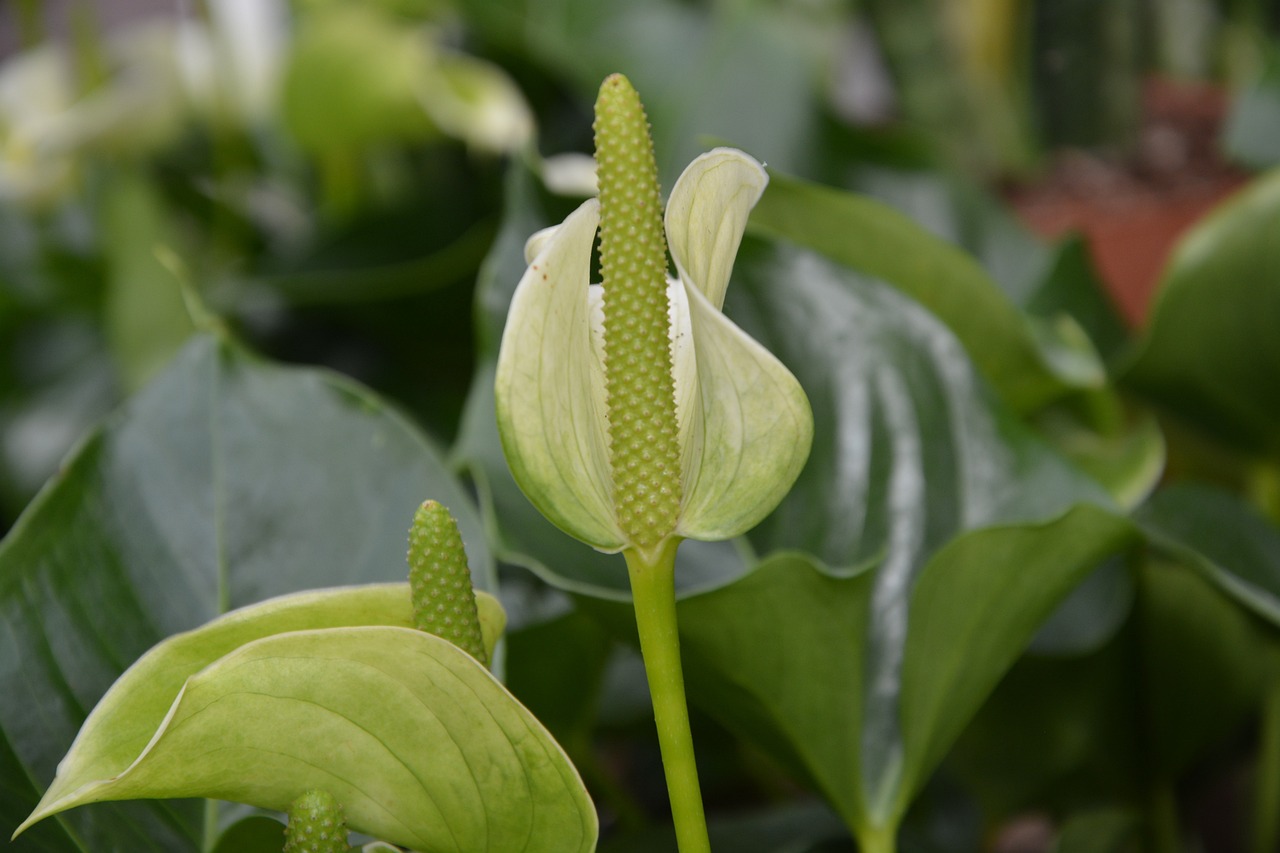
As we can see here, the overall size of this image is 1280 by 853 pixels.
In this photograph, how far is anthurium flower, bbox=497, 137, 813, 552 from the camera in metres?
0.22

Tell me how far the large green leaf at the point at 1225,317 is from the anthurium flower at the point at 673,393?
1.15ft

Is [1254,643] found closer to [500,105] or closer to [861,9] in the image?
[500,105]

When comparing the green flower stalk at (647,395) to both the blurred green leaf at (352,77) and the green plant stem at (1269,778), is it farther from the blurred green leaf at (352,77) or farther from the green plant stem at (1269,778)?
the blurred green leaf at (352,77)

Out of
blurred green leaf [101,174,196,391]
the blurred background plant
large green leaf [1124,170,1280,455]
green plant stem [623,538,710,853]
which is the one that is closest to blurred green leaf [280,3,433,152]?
the blurred background plant

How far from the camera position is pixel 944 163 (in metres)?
0.66

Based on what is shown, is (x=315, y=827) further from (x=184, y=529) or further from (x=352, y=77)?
(x=352, y=77)

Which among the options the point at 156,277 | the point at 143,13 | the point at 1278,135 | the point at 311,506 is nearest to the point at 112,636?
the point at 311,506

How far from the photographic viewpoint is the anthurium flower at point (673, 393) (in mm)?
223

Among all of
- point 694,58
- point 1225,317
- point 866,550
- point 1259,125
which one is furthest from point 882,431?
point 694,58

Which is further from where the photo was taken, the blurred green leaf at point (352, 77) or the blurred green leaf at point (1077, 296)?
the blurred green leaf at point (352, 77)

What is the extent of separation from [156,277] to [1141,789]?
0.54 metres

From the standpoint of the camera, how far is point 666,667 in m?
0.25

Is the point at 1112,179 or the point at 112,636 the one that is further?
the point at 1112,179

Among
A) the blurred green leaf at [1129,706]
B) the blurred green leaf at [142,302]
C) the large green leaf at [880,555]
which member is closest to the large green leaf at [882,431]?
the large green leaf at [880,555]
